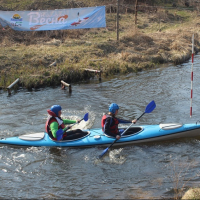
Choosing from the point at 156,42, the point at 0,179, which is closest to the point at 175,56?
the point at 156,42

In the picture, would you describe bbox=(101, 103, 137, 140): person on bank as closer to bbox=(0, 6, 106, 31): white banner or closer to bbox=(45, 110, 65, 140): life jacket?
bbox=(45, 110, 65, 140): life jacket

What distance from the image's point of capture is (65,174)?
18.1 feet

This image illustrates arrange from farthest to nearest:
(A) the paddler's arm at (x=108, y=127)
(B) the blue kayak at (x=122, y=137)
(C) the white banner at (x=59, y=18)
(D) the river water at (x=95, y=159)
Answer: (C) the white banner at (x=59, y=18)
(B) the blue kayak at (x=122, y=137)
(A) the paddler's arm at (x=108, y=127)
(D) the river water at (x=95, y=159)

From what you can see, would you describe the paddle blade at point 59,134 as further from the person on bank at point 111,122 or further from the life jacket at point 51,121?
the person on bank at point 111,122

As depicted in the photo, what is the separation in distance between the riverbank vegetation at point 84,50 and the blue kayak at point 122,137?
427cm

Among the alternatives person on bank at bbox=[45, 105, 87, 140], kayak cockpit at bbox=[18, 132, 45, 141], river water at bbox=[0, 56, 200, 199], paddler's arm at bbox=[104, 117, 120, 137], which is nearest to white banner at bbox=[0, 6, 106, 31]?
river water at bbox=[0, 56, 200, 199]

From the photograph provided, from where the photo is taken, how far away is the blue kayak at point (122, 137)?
6.50 meters

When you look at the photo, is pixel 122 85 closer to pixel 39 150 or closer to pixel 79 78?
pixel 79 78

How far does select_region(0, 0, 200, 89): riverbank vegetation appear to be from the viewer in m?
11.3

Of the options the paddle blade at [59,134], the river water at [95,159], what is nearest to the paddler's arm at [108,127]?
the river water at [95,159]

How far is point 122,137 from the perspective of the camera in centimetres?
654

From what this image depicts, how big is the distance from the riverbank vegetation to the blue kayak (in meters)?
4.27

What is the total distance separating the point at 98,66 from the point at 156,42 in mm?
5253

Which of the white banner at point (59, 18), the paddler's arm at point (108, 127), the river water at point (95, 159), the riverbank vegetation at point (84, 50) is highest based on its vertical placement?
the white banner at point (59, 18)
